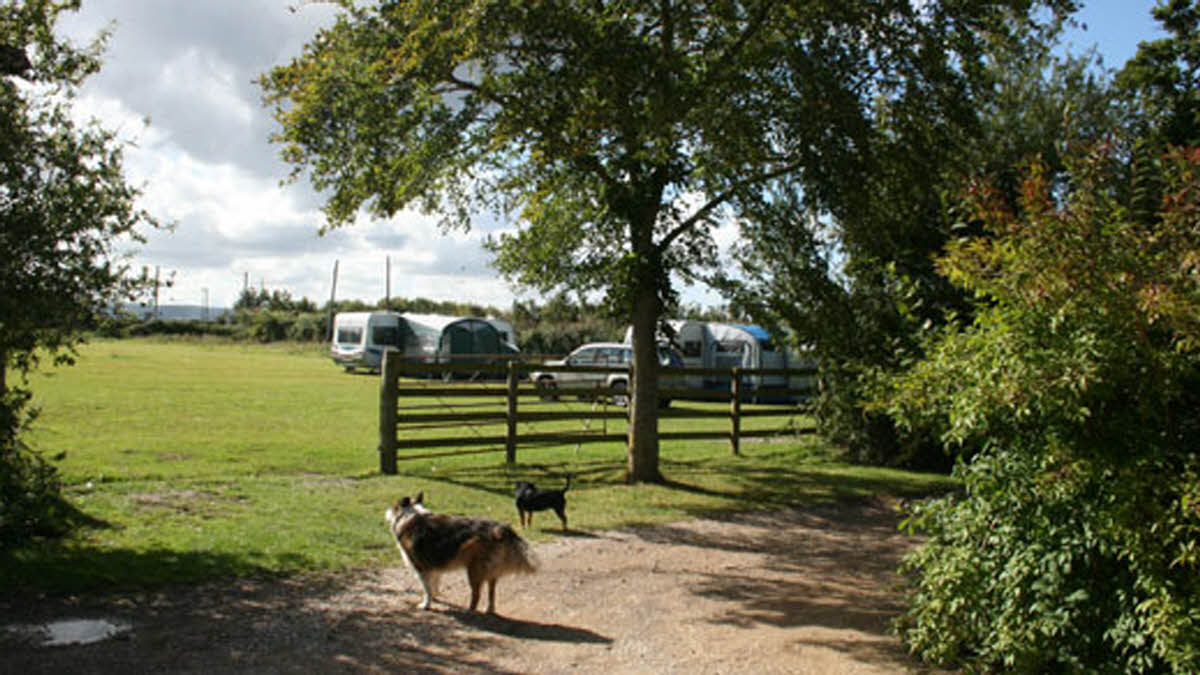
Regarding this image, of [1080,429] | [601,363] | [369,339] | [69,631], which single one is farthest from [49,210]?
[369,339]

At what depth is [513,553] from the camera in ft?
19.2

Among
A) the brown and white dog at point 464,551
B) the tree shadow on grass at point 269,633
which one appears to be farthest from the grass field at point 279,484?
the brown and white dog at point 464,551

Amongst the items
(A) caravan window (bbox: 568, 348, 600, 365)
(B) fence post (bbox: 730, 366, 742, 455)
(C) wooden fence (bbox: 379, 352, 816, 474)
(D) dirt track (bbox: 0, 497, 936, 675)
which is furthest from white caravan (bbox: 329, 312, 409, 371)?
(D) dirt track (bbox: 0, 497, 936, 675)

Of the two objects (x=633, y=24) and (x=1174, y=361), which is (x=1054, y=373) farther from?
(x=633, y=24)

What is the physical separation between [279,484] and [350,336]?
2978 cm

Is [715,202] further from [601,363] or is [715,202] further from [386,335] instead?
[386,335]

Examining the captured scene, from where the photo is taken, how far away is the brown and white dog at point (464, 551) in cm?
581

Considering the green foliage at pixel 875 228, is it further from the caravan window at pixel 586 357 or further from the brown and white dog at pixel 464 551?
the caravan window at pixel 586 357

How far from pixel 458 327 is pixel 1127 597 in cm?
3240

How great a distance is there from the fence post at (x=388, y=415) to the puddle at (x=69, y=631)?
19.5 feet

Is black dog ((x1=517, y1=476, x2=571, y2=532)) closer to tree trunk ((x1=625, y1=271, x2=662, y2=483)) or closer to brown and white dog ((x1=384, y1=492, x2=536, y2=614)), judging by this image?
brown and white dog ((x1=384, y1=492, x2=536, y2=614))

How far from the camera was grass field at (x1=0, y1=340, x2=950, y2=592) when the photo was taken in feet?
22.1

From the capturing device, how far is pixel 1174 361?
13.1 ft

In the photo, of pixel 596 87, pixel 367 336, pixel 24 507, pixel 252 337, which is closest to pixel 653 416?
pixel 596 87
